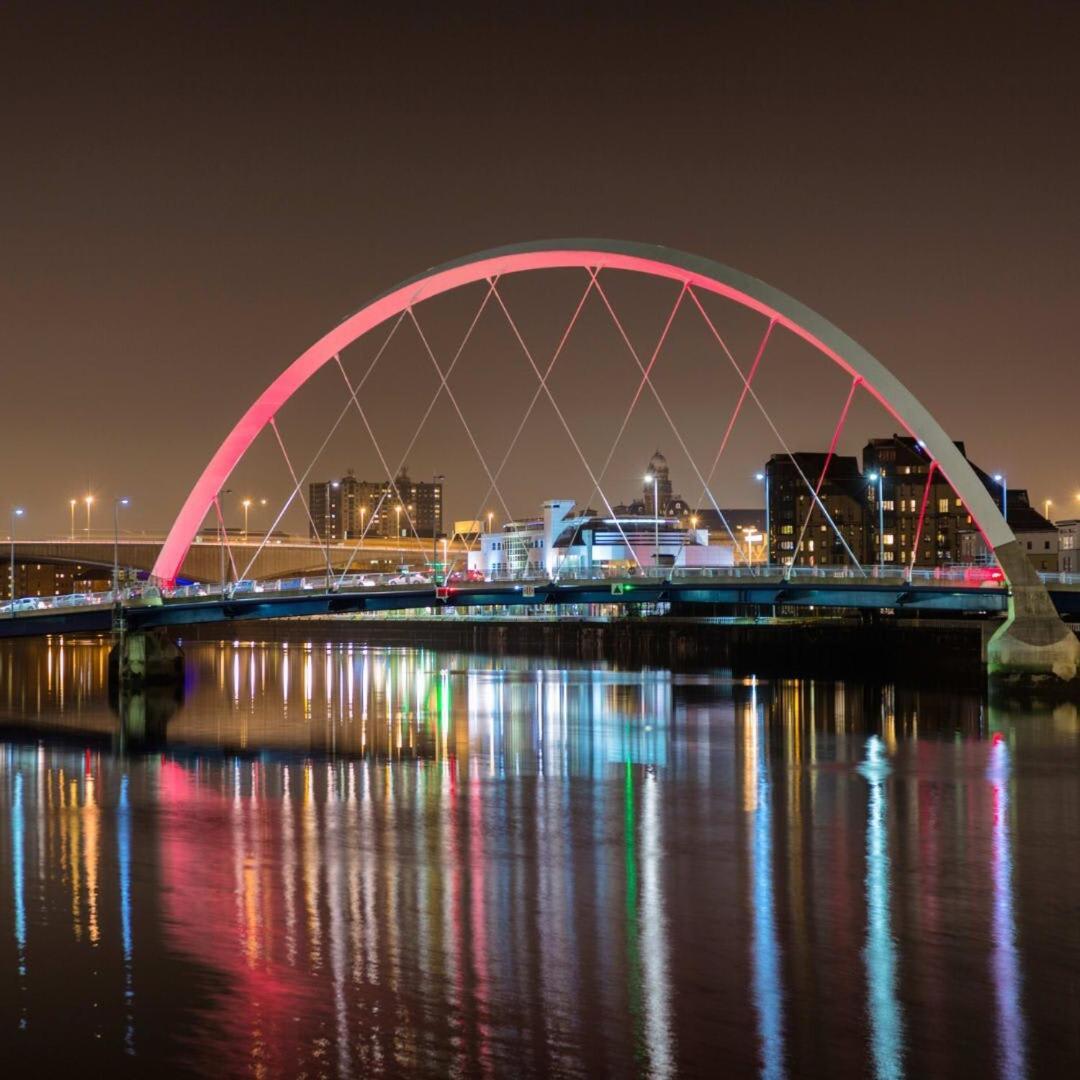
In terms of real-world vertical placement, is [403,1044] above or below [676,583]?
below

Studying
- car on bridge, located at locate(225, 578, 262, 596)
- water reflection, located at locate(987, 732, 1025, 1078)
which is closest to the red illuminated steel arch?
car on bridge, located at locate(225, 578, 262, 596)

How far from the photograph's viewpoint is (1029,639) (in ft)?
181

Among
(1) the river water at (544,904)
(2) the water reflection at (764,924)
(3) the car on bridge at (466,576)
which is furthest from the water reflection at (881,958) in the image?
(3) the car on bridge at (466,576)

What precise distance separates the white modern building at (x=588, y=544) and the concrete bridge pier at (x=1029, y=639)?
37.3 metres

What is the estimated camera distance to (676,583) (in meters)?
57.8

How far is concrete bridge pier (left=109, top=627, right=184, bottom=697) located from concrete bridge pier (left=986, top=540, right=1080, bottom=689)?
34435mm

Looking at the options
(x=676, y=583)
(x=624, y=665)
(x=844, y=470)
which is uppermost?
(x=844, y=470)

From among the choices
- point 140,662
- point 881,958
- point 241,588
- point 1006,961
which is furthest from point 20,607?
point 1006,961

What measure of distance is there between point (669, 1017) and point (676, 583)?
140ft

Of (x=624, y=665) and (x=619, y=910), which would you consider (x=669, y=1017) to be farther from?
(x=624, y=665)

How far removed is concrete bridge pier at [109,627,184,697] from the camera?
62.9 meters

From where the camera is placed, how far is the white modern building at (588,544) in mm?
109875

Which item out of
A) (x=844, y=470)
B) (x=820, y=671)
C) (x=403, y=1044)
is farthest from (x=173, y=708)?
(x=844, y=470)

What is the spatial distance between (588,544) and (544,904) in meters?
96.5
